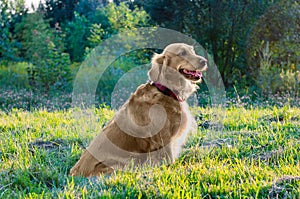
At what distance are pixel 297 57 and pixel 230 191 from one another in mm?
8425

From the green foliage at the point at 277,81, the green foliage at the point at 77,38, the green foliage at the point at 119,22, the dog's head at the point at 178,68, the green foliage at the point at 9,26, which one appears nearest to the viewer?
the dog's head at the point at 178,68

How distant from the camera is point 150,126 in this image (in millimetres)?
3359

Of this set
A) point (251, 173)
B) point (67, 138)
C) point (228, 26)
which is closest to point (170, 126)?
point (251, 173)

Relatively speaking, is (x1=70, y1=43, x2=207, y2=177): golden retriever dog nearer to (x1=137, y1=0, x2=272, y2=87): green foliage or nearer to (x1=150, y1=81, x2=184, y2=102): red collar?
(x1=150, y1=81, x2=184, y2=102): red collar

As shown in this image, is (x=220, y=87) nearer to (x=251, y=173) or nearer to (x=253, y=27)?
(x=253, y=27)

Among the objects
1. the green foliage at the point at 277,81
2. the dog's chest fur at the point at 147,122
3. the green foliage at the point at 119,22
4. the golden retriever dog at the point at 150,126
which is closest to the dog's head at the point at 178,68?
the golden retriever dog at the point at 150,126

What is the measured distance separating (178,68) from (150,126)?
637 mm

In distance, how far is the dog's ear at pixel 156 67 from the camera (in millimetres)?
3604

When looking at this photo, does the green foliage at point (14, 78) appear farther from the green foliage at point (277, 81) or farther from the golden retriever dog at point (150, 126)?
the golden retriever dog at point (150, 126)

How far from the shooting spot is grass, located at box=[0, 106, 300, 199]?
273cm

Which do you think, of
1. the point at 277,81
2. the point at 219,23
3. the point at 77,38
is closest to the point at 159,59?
the point at 277,81

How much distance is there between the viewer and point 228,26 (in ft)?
34.0

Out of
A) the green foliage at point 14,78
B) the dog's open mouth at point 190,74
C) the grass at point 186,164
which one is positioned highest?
the dog's open mouth at point 190,74

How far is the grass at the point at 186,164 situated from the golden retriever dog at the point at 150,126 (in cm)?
14
